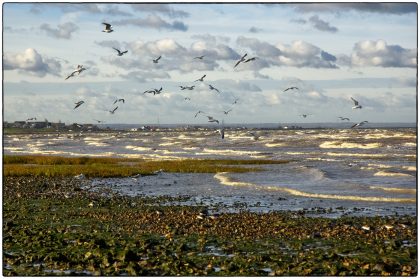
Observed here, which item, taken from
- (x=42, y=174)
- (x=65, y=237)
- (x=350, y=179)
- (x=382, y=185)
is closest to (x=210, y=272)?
(x=65, y=237)

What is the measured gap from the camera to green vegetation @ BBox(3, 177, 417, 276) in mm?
16797

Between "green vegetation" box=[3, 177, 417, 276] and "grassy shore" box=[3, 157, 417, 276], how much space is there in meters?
0.03

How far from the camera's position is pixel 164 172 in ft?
168

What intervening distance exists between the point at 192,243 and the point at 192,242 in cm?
17

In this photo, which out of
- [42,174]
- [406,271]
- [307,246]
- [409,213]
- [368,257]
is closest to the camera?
[406,271]

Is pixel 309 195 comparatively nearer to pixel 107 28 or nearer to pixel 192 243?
pixel 192 243

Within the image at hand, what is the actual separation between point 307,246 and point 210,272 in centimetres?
456

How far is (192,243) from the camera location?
20.4m

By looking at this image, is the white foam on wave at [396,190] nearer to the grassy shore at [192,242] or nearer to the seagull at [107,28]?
the grassy shore at [192,242]

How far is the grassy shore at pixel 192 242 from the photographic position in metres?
16.8

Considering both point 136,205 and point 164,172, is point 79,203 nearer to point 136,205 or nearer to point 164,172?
point 136,205

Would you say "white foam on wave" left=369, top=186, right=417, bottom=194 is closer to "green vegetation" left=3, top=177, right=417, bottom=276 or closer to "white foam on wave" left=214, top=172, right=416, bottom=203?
"white foam on wave" left=214, top=172, right=416, bottom=203

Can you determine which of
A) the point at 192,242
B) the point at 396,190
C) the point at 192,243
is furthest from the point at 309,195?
the point at 192,243

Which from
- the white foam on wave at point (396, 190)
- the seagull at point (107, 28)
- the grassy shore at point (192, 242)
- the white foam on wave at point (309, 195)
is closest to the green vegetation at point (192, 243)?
the grassy shore at point (192, 242)
